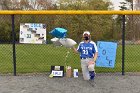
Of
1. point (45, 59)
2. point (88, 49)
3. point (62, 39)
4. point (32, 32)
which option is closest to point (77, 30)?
point (32, 32)

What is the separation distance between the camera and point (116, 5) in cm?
5528

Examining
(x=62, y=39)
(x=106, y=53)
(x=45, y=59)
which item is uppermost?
(x=62, y=39)

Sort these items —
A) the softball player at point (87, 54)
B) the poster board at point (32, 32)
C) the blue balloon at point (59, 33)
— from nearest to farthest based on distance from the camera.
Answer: the softball player at point (87, 54) → the blue balloon at point (59, 33) → the poster board at point (32, 32)

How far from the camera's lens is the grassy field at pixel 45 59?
1154 cm

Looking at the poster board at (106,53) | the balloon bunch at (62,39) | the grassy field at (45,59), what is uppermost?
the balloon bunch at (62,39)

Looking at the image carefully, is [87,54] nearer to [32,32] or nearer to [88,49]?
[88,49]

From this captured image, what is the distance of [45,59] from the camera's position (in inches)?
565

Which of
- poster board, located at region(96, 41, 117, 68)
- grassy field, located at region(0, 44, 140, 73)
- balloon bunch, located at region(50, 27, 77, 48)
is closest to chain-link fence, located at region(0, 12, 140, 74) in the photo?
grassy field, located at region(0, 44, 140, 73)

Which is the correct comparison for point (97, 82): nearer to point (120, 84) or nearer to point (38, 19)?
point (120, 84)

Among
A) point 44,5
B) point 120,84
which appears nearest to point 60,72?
point 120,84

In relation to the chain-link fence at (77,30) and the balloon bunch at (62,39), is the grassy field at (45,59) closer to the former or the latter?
the chain-link fence at (77,30)

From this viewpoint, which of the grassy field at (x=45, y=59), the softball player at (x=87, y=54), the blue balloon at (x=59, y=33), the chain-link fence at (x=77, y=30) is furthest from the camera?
the grassy field at (x=45, y=59)

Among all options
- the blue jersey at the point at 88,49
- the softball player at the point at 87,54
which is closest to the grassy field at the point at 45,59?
the softball player at the point at 87,54

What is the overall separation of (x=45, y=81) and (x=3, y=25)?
390 cm
